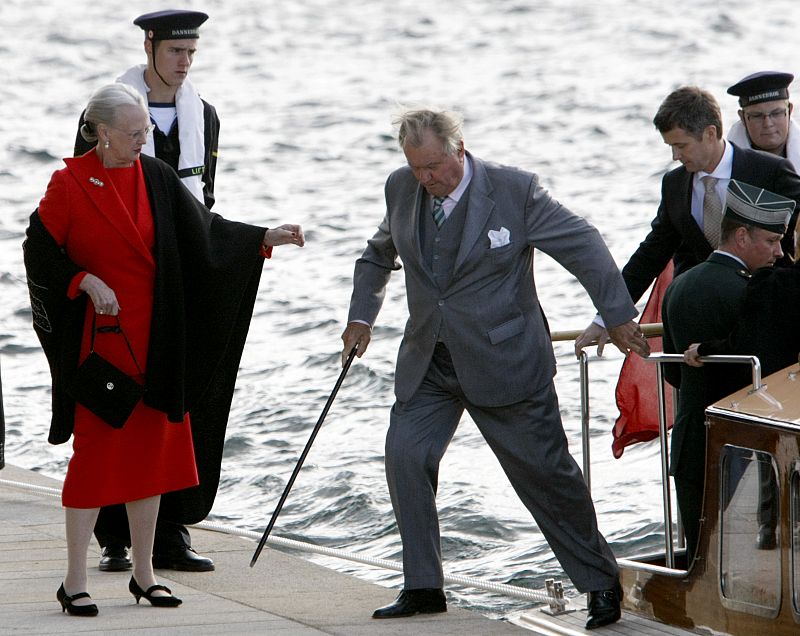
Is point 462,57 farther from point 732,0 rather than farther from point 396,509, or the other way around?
point 396,509

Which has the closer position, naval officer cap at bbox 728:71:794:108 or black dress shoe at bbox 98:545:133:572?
naval officer cap at bbox 728:71:794:108

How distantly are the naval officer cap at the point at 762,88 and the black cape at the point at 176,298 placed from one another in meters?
1.69

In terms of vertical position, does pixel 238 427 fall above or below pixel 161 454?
below

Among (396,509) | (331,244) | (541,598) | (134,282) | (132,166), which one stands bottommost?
(331,244)

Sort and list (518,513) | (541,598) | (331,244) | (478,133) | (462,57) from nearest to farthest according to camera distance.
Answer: (541,598) → (518,513) → (331,244) → (478,133) → (462,57)

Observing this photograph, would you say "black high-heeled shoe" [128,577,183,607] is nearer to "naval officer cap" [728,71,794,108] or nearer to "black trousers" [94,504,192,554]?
"black trousers" [94,504,192,554]

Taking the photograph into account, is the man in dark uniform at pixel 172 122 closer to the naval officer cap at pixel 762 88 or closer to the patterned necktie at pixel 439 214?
the patterned necktie at pixel 439 214

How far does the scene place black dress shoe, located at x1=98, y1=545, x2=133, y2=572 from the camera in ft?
17.8

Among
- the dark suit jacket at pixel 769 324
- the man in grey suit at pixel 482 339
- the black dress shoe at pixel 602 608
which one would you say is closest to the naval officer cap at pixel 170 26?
the man in grey suit at pixel 482 339

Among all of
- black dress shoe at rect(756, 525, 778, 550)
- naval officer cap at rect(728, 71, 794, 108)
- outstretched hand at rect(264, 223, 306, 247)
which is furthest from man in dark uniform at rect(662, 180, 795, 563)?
outstretched hand at rect(264, 223, 306, 247)

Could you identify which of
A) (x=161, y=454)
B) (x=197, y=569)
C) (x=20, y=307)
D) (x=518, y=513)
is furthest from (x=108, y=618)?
(x=20, y=307)

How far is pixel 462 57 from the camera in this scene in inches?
1165

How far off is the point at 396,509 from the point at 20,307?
1172 centimetres

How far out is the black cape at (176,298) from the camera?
473 cm
